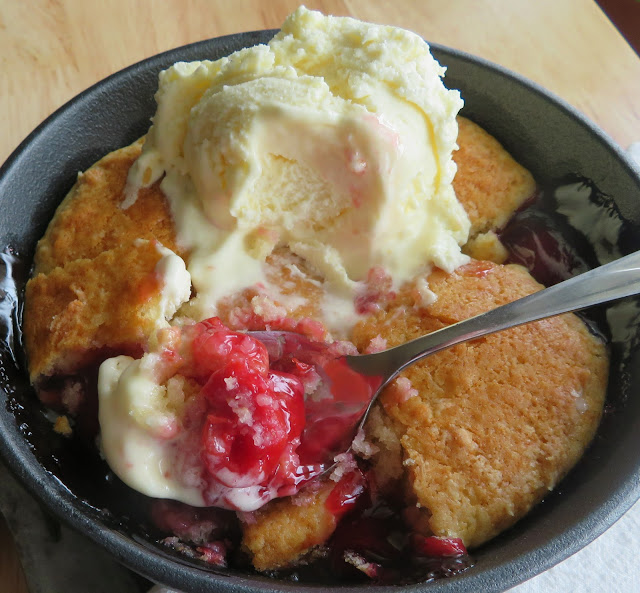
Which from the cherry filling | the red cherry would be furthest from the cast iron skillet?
the cherry filling

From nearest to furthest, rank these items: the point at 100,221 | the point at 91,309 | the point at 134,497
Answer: the point at 134,497, the point at 91,309, the point at 100,221

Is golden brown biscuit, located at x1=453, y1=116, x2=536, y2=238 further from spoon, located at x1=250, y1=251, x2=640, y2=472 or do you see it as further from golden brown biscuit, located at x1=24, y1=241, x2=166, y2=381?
golden brown biscuit, located at x1=24, y1=241, x2=166, y2=381

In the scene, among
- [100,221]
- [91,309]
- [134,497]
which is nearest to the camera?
[134,497]

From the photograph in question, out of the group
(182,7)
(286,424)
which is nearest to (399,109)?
(286,424)

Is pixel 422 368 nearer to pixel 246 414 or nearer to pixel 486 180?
pixel 246 414

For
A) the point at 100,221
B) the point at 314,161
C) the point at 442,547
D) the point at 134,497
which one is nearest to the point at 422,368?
the point at 442,547

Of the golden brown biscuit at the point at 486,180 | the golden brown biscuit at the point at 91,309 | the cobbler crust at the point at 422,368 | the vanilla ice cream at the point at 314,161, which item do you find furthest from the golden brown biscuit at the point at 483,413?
the golden brown biscuit at the point at 91,309
